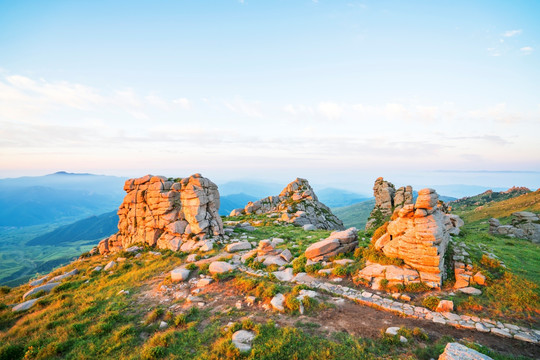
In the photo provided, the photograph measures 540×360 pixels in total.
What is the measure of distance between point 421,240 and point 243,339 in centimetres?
1398

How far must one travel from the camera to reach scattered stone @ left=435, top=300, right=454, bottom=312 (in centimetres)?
1220

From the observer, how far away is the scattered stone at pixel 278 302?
42.8 ft

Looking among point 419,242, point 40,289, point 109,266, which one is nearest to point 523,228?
point 419,242

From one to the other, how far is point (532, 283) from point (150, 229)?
36.7 metres

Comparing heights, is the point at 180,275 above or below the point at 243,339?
below

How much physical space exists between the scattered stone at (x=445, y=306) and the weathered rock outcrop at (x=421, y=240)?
1.86 m

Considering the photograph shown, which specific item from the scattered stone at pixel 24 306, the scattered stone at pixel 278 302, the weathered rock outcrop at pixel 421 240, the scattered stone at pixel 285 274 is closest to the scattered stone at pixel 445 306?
the weathered rock outcrop at pixel 421 240

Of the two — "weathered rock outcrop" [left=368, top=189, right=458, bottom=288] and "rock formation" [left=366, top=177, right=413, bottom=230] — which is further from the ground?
"weathered rock outcrop" [left=368, top=189, right=458, bottom=288]

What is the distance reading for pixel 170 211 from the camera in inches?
1175

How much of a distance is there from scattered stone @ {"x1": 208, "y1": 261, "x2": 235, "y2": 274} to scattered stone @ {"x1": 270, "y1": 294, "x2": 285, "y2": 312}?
6577 mm

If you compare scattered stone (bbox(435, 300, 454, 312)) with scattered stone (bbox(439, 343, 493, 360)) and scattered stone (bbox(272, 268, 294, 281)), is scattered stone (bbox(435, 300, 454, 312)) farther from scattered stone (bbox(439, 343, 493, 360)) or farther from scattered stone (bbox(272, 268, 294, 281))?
scattered stone (bbox(272, 268, 294, 281))

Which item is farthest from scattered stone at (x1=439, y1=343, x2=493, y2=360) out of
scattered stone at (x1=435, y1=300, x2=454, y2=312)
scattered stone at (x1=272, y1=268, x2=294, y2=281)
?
scattered stone at (x1=272, y1=268, x2=294, y2=281)

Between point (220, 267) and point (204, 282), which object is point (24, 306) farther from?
point (220, 267)

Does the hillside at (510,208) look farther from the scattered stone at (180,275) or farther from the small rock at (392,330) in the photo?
the scattered stone at (180,275)
